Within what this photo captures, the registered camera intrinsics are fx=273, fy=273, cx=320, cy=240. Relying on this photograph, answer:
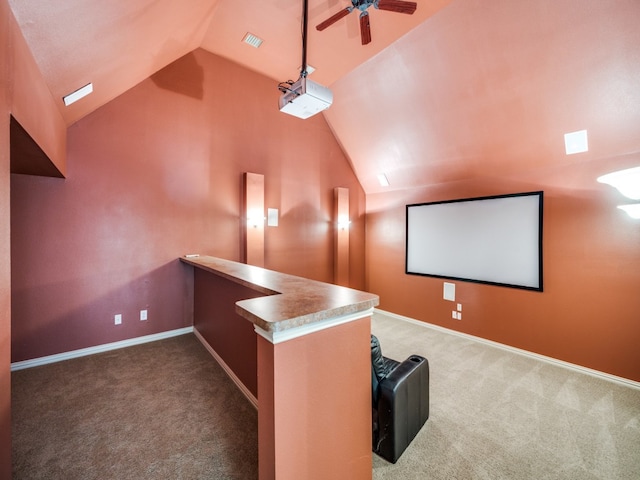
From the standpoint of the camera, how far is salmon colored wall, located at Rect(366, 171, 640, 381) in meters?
2.85

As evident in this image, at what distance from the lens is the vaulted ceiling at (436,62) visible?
7.09 ft

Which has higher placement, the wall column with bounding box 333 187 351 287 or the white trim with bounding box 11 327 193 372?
the wall column with bounding box 333 187 351 287

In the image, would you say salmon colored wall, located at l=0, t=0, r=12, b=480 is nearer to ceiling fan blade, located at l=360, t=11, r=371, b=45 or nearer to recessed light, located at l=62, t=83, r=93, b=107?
recessed light, located at l=62, t=83, r=93, b=107

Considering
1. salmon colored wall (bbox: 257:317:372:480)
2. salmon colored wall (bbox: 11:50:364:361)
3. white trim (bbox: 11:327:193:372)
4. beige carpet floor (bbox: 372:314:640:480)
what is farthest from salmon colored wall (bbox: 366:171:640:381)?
white trim (bbox: 11:327:193:372)

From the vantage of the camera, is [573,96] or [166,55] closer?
[573,96]

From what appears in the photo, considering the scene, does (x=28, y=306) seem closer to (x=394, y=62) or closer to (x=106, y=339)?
(x=106, y=339)

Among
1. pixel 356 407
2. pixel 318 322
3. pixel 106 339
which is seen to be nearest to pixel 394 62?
pixel 318 322

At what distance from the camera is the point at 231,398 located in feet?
7.98

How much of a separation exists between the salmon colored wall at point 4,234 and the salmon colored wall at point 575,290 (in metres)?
4.65

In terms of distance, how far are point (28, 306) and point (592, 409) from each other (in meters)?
5.71

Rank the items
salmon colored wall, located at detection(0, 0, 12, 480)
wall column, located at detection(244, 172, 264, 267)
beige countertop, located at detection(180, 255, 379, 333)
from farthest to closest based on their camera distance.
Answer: wall column, located at detection(244, 172, 264, 267)
salmon colored wall, located at detection(0, 0, 12, 480)
beige countertop, located at detection(180, 255, 379, 333)

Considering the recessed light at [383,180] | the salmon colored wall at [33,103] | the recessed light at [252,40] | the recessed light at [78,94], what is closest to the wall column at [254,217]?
the recessed light at [252,40]

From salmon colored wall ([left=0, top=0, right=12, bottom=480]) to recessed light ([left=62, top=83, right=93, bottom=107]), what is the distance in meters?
1.31

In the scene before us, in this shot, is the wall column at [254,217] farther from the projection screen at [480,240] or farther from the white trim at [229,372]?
the projection screen at [480,240]
